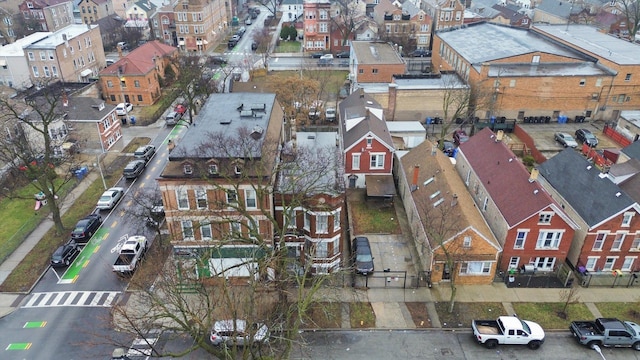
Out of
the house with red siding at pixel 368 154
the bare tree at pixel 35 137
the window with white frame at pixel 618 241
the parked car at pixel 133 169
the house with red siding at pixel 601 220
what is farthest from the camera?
the parked car at pixel 133 169

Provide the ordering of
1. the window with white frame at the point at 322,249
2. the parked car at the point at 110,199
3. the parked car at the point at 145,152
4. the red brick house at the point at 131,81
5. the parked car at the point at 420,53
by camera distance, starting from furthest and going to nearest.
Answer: the parked car at the point at 420,53 → the red brick house at the point at 131,81 → the parked car at the point at 145,152 → the parked car at the point at 110,199 → the window with white frame at the point at 322,249

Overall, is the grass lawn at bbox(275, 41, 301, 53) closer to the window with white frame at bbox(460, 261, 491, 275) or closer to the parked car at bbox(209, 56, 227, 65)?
the parked car at bbox(209, 56, 227, 65)

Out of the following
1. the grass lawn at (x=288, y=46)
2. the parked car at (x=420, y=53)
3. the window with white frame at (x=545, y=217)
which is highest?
the window with white frame at (x=545, y=217)

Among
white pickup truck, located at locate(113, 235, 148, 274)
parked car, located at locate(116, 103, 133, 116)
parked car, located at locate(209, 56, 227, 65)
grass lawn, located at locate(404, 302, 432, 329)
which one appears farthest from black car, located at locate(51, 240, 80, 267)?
parked car, located at locate(209, 56, 227, 65)

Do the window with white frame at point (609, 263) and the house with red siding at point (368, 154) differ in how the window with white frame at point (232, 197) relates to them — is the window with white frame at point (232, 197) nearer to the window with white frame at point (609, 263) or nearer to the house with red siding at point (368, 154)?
the house with red siding at point (368, 154)

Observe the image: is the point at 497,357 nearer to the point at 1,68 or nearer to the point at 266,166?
the point at 266,166

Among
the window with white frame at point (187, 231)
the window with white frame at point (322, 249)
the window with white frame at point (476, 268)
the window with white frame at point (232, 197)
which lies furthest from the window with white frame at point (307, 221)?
the window with white frame at point (476, 268)

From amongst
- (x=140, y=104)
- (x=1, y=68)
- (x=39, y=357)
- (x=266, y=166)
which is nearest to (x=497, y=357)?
(x=266, y=166)
